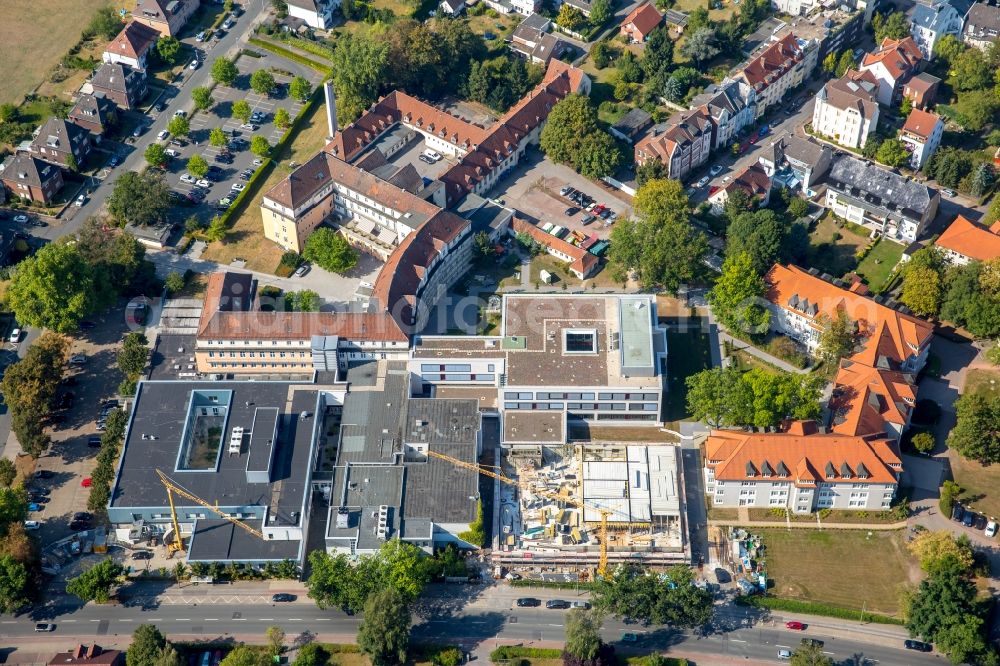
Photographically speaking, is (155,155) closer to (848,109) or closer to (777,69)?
(777,69)

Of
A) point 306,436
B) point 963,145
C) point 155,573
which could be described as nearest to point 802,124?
point 963,145

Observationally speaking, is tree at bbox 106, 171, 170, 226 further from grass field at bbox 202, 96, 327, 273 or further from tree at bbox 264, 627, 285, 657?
tree at bbox 264, 627, 285, 657

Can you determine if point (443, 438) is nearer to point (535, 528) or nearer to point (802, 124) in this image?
point (535, 528)

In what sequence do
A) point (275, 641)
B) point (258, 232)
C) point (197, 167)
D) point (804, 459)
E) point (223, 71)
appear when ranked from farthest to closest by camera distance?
point (223, 71) < point (197, 167) < point (258, 232) < point (804, 459) < point (275, 641)

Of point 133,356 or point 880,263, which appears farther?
point 880,263

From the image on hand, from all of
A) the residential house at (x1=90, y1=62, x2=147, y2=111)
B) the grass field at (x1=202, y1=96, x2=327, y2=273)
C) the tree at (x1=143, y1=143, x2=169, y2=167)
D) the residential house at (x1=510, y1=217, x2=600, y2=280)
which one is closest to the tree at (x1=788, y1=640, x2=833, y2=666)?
the residential house at (x1=510, y1=217, x2=600, y2=280)

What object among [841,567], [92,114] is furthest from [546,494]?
[92,114]
